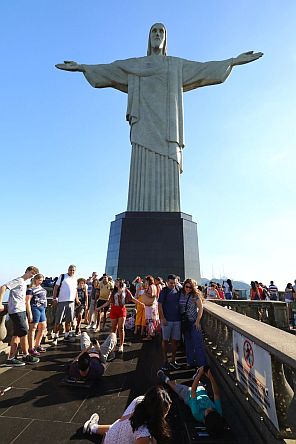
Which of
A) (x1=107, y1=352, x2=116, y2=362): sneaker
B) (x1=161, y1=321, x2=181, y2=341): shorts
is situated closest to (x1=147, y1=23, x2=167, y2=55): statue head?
(x1=161, y1=321, x2=181, y2=341): shorts

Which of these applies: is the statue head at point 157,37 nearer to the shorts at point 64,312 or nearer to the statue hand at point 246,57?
the statue hand at point 246,57

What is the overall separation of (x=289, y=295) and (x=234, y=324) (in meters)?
9.65

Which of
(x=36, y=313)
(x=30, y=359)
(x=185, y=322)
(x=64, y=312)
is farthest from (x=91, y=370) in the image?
(x=64, y=312)

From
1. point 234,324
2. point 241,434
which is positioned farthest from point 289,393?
point 234,324

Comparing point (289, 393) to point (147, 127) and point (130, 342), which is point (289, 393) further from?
point (147, 127)

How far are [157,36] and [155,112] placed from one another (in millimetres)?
5878

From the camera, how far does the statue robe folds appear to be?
17.6 m

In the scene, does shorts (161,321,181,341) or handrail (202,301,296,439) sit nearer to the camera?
handrail (202,301,296,439)

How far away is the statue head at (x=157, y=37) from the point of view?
19.6 metres

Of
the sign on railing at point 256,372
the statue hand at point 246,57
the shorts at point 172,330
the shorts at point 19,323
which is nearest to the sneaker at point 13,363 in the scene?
the shorts at point 19,323

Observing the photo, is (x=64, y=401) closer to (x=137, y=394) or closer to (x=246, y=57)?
(x=137, y=394)

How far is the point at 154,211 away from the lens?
17.0 meters

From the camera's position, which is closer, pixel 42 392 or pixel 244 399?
pixel 244 399

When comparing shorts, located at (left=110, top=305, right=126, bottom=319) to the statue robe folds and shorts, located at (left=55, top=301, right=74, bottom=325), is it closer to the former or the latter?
shorts, located at (left=55, top=301, right=74, bottom=325)
